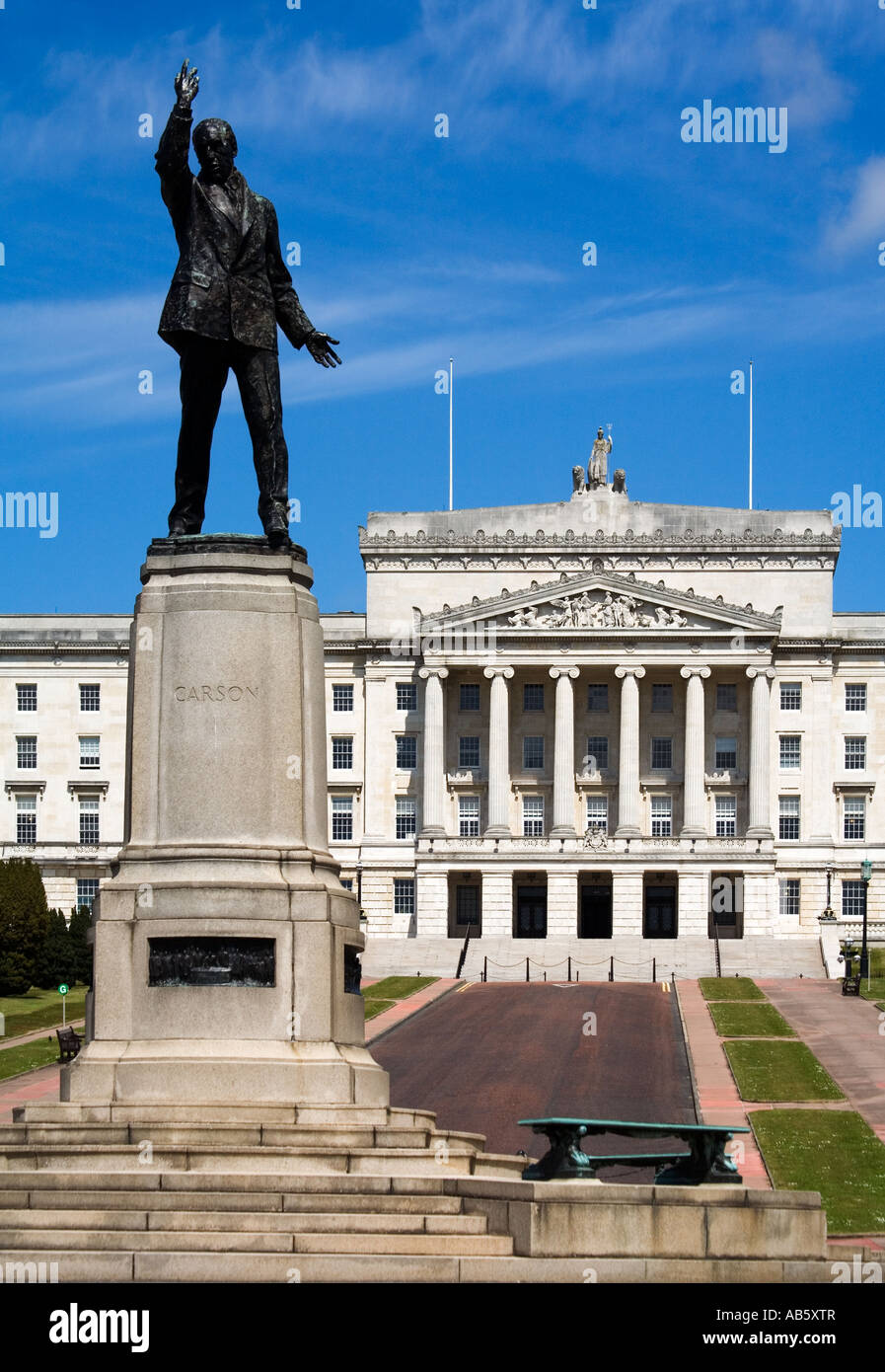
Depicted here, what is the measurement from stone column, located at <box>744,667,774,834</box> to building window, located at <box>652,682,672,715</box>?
16.0 feet

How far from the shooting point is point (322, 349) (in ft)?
82.3

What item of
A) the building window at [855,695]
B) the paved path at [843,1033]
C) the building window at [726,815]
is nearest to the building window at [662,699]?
the building window at [726,815]

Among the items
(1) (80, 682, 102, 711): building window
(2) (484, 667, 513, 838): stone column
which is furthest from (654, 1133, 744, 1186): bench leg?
(1) (80, 682, 102, 711): building window

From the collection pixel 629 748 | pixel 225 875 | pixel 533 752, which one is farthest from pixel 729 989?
pixel 225 875

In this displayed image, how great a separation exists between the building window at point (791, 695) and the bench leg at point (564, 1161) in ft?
319

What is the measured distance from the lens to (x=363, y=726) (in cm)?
11838

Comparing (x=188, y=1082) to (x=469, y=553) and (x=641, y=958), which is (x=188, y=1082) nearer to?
(x=641, y=958)

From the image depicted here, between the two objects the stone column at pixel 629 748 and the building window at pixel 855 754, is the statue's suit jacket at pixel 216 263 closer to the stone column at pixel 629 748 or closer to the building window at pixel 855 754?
the stone column at pixel 629 748

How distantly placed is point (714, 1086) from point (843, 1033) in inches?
498

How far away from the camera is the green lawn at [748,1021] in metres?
62.8

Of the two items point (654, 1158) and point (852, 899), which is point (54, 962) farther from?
point (654, 1158)

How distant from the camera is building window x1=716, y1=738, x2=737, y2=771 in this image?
4532 inches

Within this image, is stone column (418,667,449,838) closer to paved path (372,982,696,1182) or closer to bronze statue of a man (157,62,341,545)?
paved path (372,982,696,1182)
